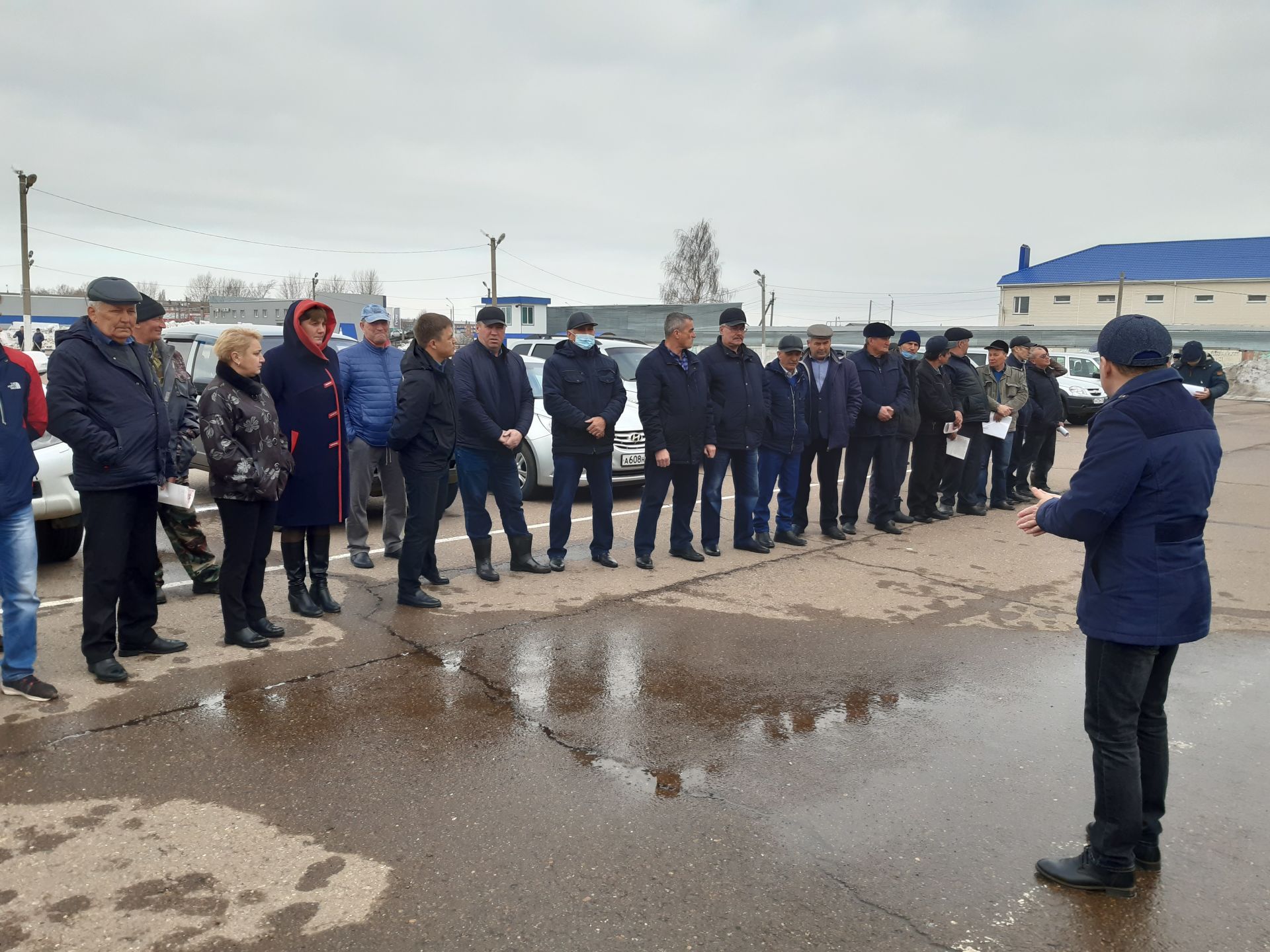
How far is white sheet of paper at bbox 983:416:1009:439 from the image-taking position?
32.9ft

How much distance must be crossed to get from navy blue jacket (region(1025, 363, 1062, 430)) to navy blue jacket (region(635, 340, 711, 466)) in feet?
17.0

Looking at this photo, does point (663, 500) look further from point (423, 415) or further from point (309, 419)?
point (309, 419)

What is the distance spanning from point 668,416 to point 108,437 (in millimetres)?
4081

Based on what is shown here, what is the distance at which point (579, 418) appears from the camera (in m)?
7.17

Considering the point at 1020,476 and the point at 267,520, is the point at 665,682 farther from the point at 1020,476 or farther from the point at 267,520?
the point at 1020,476

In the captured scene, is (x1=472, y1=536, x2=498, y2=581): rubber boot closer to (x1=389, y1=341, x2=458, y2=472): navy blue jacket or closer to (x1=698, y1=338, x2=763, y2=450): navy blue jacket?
(x1=389, y1=341, x2=458, y2=472): navy blue jacket

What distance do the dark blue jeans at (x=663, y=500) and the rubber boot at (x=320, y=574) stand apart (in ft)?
8.15

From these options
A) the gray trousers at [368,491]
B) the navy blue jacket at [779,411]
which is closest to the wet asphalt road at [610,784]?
the gray trousers at [368,491]

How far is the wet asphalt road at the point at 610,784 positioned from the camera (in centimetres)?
290

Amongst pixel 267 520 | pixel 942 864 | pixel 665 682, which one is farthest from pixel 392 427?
pixel 942 864

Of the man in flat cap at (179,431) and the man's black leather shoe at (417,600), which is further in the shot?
the man's black leather shoe at (417,600)

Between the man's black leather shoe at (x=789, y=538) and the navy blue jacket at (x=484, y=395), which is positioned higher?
the navy blue jacket at (x=484, y=395)

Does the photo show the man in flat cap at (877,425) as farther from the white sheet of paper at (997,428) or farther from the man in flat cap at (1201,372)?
the man in flat cap at (1201,372)

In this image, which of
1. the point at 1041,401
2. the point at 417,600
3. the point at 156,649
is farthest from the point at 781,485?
the point at 156,649
